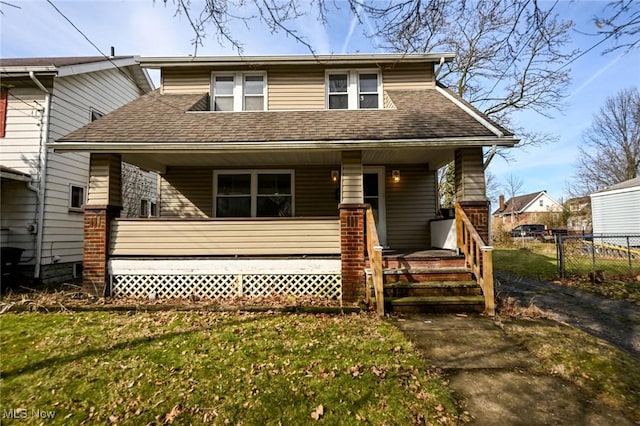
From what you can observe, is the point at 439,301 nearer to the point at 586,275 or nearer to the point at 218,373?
the point at 218,373

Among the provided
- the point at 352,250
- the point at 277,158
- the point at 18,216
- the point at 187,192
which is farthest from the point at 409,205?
the point at 18,216

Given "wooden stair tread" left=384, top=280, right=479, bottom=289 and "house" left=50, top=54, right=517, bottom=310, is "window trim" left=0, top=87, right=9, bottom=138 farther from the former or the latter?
"wooden stair tread" left=384, top=280, right=479, bottom=289

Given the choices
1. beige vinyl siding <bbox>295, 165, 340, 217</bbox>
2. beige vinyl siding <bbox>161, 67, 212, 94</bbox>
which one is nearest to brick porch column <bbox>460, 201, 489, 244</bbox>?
beige vinyl siding <bbox>295, 165, 340, 217</bbox>

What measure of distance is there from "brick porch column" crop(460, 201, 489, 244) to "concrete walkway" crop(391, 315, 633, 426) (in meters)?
2.21

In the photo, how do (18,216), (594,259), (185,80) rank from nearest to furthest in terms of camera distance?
(18,216)
(185,80)
(594,259)

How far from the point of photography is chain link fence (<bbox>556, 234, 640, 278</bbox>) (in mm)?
9211

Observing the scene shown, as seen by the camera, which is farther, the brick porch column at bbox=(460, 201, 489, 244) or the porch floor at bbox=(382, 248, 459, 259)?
the porch floor at bbox=(382, 248, 459, 259)

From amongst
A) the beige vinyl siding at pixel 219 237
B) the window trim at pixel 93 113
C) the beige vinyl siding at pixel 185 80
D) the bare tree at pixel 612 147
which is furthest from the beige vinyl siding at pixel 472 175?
the bare tree at pixel 612 147

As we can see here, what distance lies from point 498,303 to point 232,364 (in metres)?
5.12

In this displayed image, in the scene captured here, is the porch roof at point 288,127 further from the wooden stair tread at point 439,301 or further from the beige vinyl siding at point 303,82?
the wooden stair tread at point 439,301

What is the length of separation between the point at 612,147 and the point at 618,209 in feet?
50.2

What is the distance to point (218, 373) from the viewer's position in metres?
3.43

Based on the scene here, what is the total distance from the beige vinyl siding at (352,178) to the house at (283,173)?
0.02 m

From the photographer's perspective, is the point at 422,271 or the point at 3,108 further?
the point at 3,108
